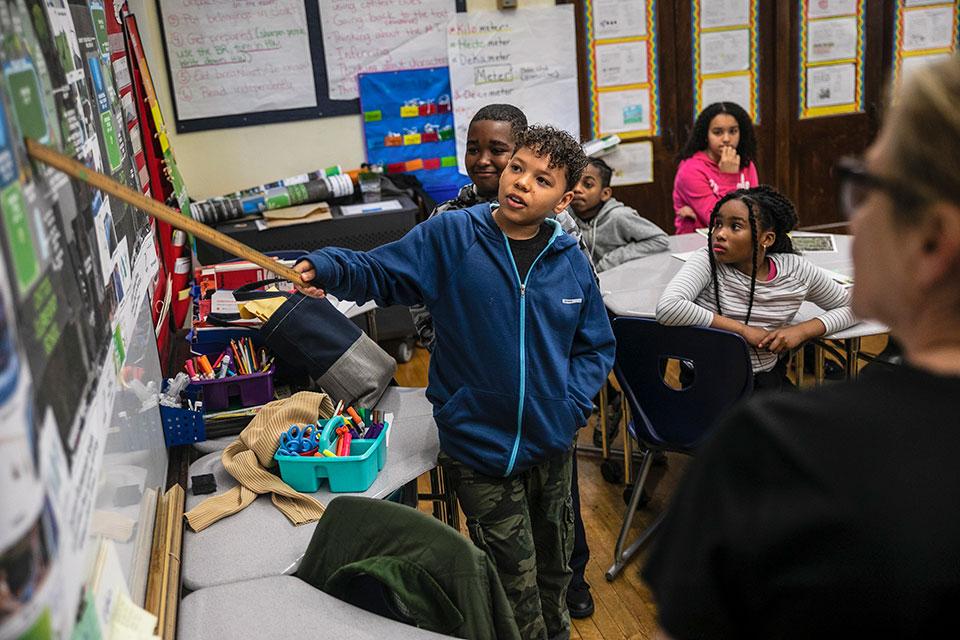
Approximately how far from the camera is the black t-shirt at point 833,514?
2.18 feet

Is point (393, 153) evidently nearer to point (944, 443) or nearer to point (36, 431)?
point (36, 431)

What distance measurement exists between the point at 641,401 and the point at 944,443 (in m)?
2.06

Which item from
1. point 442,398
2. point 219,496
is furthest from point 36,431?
point 442,398

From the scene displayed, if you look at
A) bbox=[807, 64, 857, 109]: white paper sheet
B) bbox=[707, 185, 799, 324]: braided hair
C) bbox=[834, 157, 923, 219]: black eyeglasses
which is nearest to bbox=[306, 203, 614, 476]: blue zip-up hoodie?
bbox=[707, 185, 799, 324]: braided hair

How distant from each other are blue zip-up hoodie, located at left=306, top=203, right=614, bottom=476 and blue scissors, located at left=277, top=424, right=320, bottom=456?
0.28 meters

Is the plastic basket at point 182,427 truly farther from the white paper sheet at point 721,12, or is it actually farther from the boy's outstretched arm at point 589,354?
the white paper sheet at point 721,12

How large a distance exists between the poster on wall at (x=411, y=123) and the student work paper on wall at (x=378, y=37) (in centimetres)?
6

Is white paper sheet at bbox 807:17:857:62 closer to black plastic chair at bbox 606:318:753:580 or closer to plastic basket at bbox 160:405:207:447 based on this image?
black plastic chair at bbox 606:318:753:580

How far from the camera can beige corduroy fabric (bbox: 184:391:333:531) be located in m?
1.93

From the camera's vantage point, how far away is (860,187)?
2.53 feet

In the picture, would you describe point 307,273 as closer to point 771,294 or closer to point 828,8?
point 771,294

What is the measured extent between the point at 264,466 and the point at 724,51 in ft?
13.3

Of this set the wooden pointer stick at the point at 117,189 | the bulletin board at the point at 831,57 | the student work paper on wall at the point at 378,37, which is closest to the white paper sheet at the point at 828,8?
the bulletin board at the point at 831,57

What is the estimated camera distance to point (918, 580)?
666 millimetres
